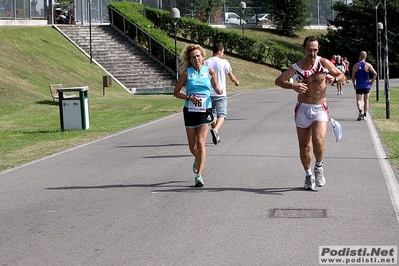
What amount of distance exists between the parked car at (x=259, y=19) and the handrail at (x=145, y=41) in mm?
24360

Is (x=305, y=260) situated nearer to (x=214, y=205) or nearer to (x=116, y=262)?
(x=116, y=262)

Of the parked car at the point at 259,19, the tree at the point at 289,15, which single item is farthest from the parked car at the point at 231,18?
the tree at the point at 289,15

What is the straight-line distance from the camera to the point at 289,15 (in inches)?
2574

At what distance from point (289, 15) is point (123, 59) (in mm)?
26427

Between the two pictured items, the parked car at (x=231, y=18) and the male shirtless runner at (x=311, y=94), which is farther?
the parked car at (x=231, y=18)

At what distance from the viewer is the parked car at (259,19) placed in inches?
2761

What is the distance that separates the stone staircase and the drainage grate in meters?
28.3

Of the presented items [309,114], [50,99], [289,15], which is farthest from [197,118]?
[289,15]

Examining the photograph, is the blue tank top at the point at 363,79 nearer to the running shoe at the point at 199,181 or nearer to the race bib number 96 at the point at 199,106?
the race bib number 96 at the point at 199,106

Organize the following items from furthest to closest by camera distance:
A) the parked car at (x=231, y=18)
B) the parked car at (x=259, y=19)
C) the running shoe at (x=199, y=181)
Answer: the parked car at (x=259, y=19), the parked car at (x=231, y=18), the running shoe at (x=199, y=181)

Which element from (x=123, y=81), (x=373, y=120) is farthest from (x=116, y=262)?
(x=123, y=81)

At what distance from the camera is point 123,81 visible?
39406mm

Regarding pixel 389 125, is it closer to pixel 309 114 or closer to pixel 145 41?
pixel 309 114

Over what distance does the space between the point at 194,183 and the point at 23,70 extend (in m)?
24.2
